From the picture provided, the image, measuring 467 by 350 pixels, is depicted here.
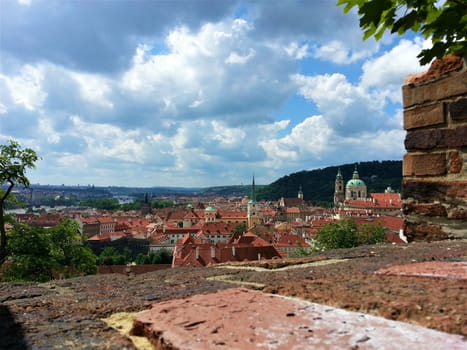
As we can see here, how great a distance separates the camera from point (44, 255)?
43.1ft

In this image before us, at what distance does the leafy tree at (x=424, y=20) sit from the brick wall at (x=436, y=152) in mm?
884

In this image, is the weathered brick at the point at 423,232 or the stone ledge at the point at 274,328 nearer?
the stone ledge at the point at 274,328

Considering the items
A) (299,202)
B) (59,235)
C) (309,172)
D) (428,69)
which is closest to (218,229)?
(299,202)

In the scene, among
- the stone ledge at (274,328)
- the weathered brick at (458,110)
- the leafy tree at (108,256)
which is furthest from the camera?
the leafy tree at (108,256)

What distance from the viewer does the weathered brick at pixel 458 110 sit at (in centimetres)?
340

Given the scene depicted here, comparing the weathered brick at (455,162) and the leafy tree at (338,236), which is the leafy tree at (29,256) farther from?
the leafy tree at (338,236)

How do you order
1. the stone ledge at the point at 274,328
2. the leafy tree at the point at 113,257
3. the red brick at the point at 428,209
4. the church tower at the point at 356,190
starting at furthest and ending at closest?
the church tower at the point at 356,190 < the leafy tree at the point at 113,257 < the red brick at the point at 428,209 < the stone ledge at the point at 274,328

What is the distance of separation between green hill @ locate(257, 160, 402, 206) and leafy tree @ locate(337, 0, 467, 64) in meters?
139

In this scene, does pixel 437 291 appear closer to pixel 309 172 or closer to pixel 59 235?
pixel 59 235

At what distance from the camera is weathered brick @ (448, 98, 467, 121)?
340cm

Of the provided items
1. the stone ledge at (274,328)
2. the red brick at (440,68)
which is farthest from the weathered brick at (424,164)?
the stone ledge at (274,328)

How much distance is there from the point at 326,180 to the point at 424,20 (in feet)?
553

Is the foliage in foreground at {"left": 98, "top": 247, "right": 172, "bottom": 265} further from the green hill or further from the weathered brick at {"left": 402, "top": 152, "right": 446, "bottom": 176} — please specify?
the green hill

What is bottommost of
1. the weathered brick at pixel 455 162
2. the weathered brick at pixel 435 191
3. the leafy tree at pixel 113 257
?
the leafy tree at pixel 113 257
